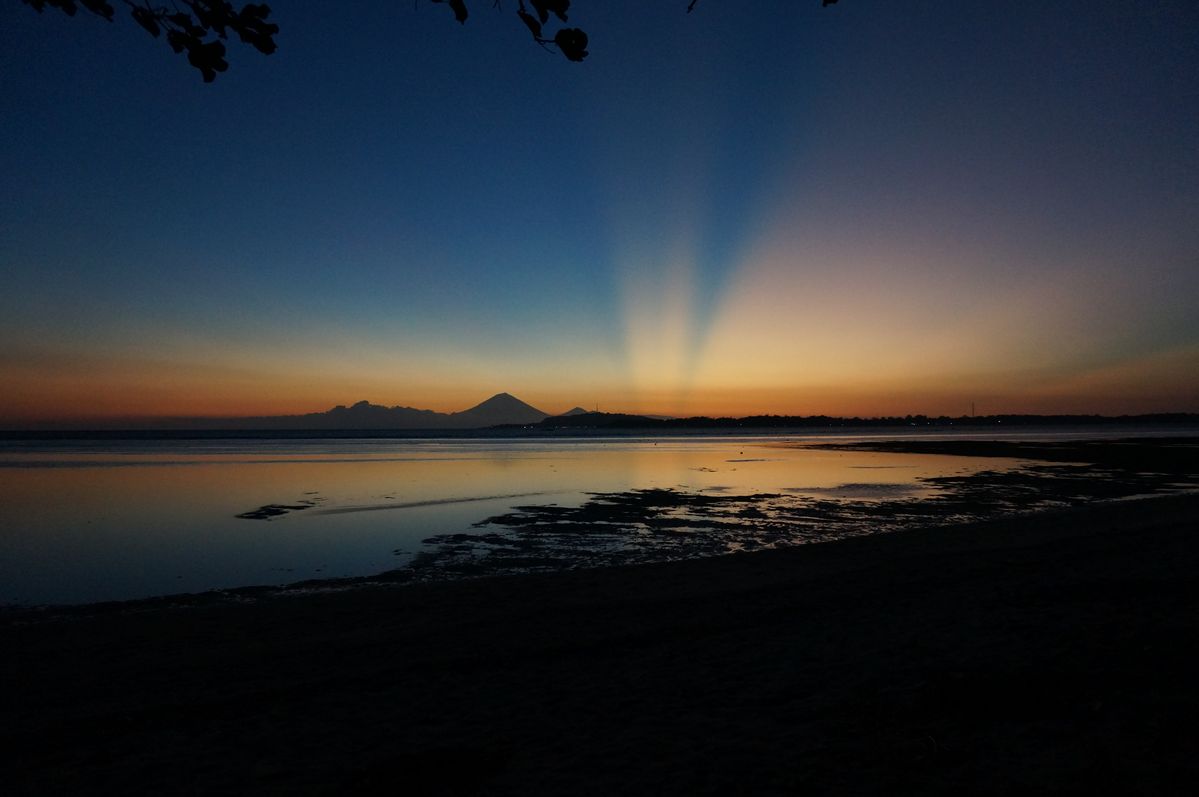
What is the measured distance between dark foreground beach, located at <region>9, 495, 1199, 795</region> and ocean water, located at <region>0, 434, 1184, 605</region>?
3373 mm

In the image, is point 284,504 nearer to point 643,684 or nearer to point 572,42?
point 643,684

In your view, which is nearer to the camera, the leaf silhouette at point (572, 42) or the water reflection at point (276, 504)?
the leaf silhouette at point (572, 42)

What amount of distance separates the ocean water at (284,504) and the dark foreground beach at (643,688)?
3373mm

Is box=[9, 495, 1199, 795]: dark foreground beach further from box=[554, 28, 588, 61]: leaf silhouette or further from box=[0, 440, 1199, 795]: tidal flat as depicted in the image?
box=[554, 28, 588, 61]: leaf silhouette

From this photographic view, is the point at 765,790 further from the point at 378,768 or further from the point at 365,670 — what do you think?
the point at 365,670

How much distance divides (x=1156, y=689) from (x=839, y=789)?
3.58 m

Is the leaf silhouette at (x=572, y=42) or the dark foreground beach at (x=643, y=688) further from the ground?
the leaf silhouette at (x=572, y=42)

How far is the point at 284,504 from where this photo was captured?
27.4 m

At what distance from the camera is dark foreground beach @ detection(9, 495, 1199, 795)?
18.1ft

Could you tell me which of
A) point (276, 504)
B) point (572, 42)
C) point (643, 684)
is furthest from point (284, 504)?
point (572, 42)

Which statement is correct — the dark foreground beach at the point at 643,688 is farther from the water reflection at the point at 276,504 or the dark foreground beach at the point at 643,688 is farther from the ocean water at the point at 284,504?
the ocean water at the point at 284,504

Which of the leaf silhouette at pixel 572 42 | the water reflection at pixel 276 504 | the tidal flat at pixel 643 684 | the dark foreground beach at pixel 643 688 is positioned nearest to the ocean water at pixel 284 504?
the water reflection at pixel 276 504

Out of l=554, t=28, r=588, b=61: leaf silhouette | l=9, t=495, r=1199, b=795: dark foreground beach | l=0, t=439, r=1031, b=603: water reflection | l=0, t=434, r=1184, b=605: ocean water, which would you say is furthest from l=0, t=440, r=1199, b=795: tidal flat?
l=554, t=28, r=588, b=61: leaf silhouette

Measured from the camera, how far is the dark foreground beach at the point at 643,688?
5.51 metres
